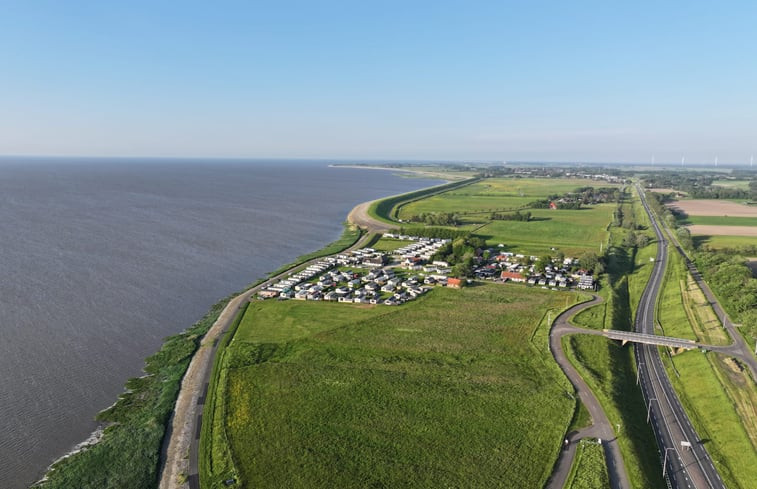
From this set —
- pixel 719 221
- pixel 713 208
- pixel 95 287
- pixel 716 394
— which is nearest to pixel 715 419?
pixel 716 394

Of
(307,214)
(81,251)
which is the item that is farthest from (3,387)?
(307,214)

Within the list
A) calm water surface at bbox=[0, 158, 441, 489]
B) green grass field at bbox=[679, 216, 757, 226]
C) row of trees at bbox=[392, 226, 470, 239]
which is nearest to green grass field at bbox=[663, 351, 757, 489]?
calm water surface at bbox=[0, 158, 441, 489]

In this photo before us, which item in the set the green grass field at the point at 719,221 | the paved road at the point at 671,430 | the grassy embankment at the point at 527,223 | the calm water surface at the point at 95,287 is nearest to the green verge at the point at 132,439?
the calm water surface at the point at 95,287

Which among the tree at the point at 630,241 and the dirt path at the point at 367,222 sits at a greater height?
the dirt path at the point at 367,222

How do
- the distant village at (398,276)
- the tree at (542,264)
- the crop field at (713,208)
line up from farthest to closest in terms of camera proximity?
the crop field at (713,208)
the tree at (542,264)
the distant village at (398,276)

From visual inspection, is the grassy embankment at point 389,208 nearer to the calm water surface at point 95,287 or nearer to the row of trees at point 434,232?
the calm water surface at point 95,287

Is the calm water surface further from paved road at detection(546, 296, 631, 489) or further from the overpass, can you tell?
the overpass

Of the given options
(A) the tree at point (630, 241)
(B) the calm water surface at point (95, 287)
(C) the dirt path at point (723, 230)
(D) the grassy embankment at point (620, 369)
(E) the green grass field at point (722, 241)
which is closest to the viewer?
(D) the grassy embankment at point (620, 369)
